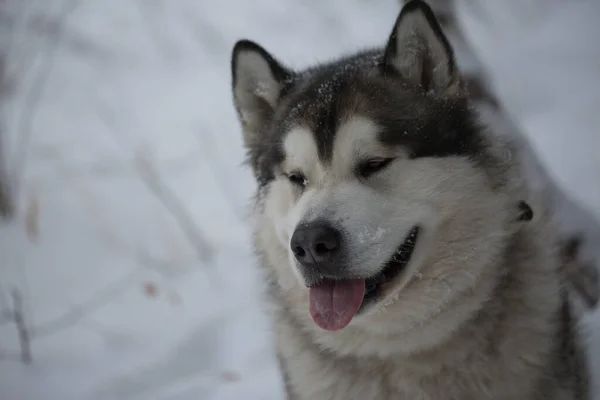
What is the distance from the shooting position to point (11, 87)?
20.5ft

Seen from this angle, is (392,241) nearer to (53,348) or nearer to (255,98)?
(255,98)

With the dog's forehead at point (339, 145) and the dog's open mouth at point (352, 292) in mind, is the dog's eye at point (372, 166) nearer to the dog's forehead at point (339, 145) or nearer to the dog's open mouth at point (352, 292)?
the dog's forehead at point (339, 145)

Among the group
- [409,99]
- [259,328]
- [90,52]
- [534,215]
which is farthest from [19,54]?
[534,215]

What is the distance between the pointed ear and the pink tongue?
3.05 ft

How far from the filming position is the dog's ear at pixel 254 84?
2.48 metres

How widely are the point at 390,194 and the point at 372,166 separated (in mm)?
146

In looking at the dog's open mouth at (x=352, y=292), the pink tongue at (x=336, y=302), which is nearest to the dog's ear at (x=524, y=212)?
the dog's open mouth at (x=352, y=292)

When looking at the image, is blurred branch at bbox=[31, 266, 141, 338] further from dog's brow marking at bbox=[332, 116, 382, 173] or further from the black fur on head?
dog's brow marking at bbox=[332, 116, 382, 173]

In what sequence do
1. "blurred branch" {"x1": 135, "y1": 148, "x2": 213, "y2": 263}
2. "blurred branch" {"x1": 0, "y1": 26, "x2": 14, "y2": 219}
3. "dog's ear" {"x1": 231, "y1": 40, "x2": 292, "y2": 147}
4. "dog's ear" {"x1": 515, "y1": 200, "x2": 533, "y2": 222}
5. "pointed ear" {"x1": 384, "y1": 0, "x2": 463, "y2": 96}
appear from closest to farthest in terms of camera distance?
"pointed ear" {"x1": 384, "y1": 0, "x2": 463, "y2": 96}
"dog's ear" {"x1": 515, "y1": 200, "x2": 533, "y2": 222}
"dog's ear" {"x1": 231, "y1": 40, "x2": 292, "y2": 147}
"blurred branch" {"x1": 135, "y1": 148, "x2": 213, "y2": 263}
"blurred branch" {"x1": 0, "y1": 26, "x2": 14, "y2": 219}

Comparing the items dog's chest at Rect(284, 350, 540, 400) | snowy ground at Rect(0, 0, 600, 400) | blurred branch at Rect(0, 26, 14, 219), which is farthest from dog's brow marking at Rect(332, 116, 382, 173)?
blurred branch at Rect(0, 26, 14, 219)

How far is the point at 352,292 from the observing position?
1899 millimetres

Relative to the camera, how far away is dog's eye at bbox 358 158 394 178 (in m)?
1.97

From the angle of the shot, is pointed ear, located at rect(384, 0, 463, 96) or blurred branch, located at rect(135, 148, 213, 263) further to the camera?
blurred branch, located at rect(135, 148, 213, 263)

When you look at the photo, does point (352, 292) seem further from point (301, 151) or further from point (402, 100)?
point (402, 100)
